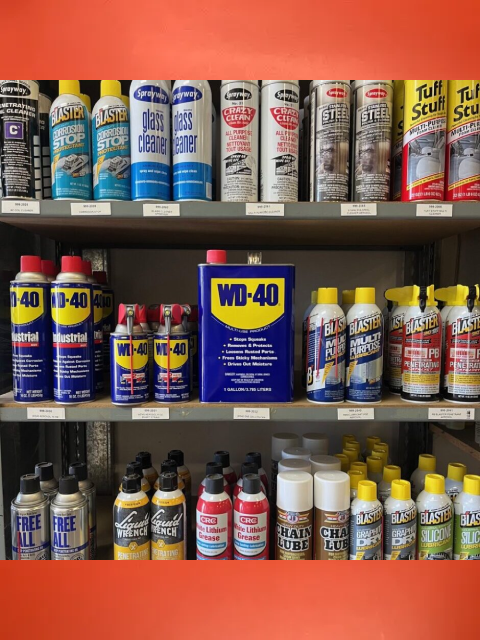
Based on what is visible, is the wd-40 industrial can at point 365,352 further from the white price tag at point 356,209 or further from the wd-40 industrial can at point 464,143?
the wd-40 industrial can at point 464,143

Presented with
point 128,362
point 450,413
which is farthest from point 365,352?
point 128,362

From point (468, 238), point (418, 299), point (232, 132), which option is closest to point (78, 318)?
point (232, 132)

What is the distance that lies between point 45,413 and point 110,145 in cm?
74

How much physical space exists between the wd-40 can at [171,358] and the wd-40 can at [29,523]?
0.42 metres

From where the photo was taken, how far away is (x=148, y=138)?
3.47 ft

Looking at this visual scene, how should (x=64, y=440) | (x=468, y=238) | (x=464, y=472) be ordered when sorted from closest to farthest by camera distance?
(x=464, y=472) < (x=468, y=238) < (x=64, y=440)

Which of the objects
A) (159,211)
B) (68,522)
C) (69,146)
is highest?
(69,146)

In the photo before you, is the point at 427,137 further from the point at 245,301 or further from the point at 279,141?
the point at 245,301

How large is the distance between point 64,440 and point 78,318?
713 mm

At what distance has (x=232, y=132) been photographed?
1079mm

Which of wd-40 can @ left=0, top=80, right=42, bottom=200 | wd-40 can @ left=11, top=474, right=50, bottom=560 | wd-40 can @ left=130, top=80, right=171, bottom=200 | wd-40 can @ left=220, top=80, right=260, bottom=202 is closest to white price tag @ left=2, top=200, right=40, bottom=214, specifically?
wd-40 can @ left=0, top=80, right=42, bottom=200

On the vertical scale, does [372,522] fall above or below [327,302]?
Result: below

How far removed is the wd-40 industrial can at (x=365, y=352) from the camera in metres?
1.09
